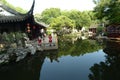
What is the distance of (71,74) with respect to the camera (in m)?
13.0

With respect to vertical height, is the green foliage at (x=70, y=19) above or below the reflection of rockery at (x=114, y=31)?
above

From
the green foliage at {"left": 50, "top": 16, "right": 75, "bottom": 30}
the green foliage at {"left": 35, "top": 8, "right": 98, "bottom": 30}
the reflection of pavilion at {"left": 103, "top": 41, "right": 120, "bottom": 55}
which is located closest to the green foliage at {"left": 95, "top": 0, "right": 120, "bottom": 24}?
the green foliage at {"left": 35, "top": 8, "right": 98, "bottom": 30}

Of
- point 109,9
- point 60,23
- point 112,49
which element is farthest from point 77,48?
point 60,23

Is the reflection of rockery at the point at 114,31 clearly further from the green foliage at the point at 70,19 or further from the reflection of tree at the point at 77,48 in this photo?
the reflection of tree at the point at 77,48

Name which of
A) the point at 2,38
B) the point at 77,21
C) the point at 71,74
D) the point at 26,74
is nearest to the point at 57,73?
the point at 71,74

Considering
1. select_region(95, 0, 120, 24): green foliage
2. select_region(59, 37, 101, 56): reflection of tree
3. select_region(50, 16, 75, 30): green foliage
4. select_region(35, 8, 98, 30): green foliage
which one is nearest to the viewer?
select_region(59, 37, 101, 56): reflection of tree

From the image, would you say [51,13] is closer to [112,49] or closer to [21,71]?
[112,49]

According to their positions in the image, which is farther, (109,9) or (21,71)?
(109,9)

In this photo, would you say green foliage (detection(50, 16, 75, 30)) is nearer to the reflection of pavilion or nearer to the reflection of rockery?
the reflection of rockery

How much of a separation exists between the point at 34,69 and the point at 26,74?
162 centimetres

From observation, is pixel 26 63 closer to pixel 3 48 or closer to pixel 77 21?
pixel 3 48

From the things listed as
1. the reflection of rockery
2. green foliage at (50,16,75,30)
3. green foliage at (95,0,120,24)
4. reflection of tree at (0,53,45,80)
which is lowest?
reflection of tree at (0,53,45,80)

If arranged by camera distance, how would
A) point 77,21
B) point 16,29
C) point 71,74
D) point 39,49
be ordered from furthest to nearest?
point 77,21 → point 16,29 → point 39,49 → point 71,74

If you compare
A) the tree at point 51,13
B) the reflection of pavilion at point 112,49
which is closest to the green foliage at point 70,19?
the tree at point 51,13
